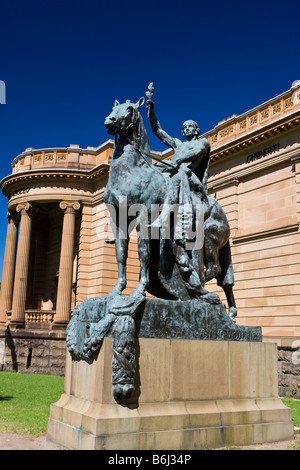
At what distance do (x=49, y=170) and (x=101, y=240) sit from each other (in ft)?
19.2

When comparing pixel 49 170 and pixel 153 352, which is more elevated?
pixel 49 170

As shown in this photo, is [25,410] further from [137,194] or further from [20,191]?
[20,191]

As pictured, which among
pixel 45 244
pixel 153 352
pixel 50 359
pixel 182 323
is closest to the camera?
pixel 153 352

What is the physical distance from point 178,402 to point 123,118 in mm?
4180

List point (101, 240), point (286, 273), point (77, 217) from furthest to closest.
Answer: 1. point (77, 217)
2. point (101, 240)
3. point (286, 273)

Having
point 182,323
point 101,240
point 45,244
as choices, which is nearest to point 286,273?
point 101,240

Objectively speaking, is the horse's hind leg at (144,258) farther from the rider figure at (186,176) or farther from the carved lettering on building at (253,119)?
the carved lettering on building at (253,119)

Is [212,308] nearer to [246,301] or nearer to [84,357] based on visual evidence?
[84,357]

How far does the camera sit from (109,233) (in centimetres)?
3047

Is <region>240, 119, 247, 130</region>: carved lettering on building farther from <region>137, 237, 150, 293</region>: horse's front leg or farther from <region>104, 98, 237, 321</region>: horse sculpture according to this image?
<region>137, 237, 150, 293</region>: horse's front leg

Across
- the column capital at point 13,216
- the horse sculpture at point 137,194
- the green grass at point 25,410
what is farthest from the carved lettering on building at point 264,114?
the column capital at point 13,216

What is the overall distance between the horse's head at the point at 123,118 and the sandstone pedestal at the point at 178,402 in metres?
3.19

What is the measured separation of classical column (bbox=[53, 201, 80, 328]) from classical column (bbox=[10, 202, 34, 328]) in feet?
7.92
